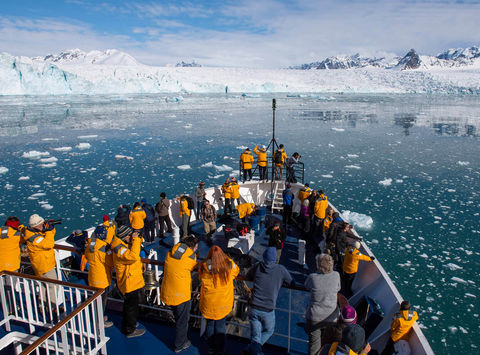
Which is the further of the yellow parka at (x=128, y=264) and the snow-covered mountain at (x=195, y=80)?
the snow-covered mountain at (x=195, y=80)

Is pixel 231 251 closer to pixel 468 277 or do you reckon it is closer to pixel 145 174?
pixel 468 277

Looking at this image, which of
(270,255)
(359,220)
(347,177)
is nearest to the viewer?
(270,255)

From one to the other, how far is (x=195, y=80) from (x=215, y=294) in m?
91.7

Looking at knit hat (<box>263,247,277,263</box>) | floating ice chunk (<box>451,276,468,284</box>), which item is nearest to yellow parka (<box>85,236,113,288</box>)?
knit hat (<box>263,247,277,263</box>)

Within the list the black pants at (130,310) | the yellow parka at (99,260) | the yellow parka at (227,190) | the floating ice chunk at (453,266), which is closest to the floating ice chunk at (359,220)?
the floating ice chunk at (453,266)

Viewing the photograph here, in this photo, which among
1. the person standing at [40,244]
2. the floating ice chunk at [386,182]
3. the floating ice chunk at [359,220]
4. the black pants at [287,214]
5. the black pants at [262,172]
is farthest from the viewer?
the floating ice chunk at [386,182]

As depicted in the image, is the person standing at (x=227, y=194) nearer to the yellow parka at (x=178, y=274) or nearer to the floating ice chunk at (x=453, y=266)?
the yellow parka at (x=178, y=274)

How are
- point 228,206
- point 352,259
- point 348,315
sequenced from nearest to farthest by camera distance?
point 348,315 → point 352,259 → point 228,206

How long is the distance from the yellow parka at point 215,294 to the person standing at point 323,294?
857mm

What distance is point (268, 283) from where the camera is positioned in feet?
11.3

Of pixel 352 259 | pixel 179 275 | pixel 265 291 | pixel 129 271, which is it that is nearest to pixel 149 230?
pixel 129 271

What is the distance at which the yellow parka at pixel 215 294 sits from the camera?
3359 millimetres

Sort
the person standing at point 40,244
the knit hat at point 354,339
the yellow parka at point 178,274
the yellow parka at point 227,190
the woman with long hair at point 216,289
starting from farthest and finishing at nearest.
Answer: the yellow parka at point 227,190 → the person standing at point 40,244 → the yellow parka at point 178,274 → the woman with long hair at point 216,289 → the knit hat at point 354,339

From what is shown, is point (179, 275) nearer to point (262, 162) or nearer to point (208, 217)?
point (208, 217)
